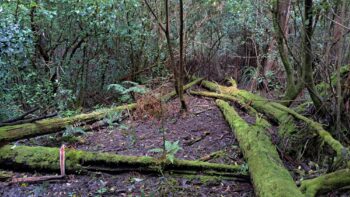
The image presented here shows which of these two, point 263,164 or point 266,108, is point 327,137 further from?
point 266,108

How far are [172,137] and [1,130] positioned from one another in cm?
257

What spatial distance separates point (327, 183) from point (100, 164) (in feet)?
8.41

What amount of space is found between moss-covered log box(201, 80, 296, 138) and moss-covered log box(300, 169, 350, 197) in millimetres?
1554

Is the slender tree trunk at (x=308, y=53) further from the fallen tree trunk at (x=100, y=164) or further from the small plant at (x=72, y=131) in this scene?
the small plant at (x=72, y=131)

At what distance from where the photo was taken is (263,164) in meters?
3.69

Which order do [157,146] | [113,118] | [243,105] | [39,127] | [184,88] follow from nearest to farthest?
[157,146] < [39,127] < [113,118] < [243,105] < [184,88]

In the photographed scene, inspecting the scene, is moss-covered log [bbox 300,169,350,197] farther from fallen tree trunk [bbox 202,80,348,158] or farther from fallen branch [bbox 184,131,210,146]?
fallen branch [bbox 184,131,210,146]

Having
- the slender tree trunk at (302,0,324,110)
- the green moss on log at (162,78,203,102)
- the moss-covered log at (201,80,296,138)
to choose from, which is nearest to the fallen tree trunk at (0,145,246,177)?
the moss-covered log at (201,80,296,138)

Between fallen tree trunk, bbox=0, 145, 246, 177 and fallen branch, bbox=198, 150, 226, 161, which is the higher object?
fallen tree trunk, bbox=0, 145, 246, 177

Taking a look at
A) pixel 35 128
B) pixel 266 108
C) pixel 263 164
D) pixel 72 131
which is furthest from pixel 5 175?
pixel 266 108

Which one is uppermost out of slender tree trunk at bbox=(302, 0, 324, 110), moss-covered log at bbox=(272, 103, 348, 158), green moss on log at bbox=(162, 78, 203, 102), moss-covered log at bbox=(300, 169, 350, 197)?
slender tree trunk at bbox=(302, 0, 324, 110)

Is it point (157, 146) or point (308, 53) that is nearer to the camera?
point (308, 53)

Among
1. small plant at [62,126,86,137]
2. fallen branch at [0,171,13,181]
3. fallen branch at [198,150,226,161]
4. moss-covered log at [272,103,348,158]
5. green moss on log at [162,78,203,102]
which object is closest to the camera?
moss-covered log at [272,103,348,158]

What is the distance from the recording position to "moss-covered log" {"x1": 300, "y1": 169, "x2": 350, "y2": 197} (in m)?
3.18
